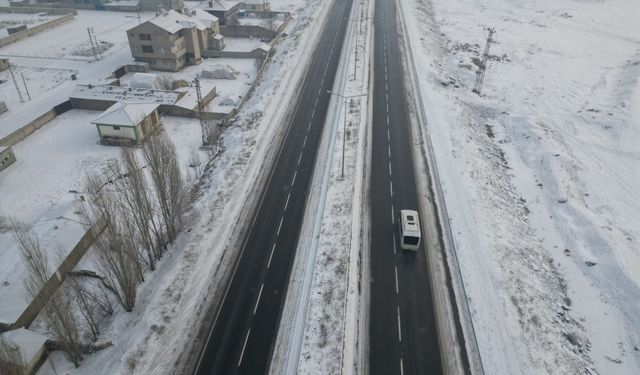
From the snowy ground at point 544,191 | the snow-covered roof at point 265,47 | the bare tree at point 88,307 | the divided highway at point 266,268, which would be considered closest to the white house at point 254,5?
the snow-covered roof at point 265,47

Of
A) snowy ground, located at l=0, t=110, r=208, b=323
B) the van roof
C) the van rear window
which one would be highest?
the van roof

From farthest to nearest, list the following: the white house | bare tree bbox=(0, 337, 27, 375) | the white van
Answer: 1. the white house
2. the white van
3. bare tree bbox=(0, 337, 27, 375)

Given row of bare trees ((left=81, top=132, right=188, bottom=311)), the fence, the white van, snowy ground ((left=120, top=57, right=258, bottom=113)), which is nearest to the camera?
the fence

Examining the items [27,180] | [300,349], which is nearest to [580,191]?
[300,349]

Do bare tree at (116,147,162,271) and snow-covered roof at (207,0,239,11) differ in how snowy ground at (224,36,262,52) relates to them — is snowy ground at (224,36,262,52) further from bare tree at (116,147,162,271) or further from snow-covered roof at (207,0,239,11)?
bare tree at (116,147,162,271)

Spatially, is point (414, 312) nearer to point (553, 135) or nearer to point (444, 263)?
point (444, 263)

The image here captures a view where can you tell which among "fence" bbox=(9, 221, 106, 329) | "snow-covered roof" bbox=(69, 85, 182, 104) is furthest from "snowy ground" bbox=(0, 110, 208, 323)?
"snow-covered roof" bbox=(69, 85, 182, 104)

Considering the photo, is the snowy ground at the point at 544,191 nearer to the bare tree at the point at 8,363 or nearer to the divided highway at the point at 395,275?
the divided highway at the point at 395,275
